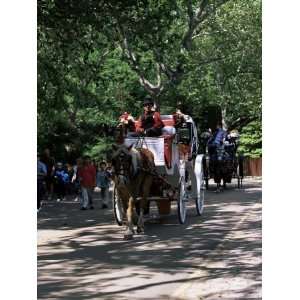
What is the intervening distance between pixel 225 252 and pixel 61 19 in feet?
22.5

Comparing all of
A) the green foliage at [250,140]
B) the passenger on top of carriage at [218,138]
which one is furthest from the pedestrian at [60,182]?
the green foliage at [250,140]

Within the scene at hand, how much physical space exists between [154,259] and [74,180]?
14161 millimetres

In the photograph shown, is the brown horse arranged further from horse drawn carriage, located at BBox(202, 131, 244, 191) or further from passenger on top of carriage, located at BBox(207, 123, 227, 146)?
passenger on top of carriage, located at BBox(207, 123, 227, 146)

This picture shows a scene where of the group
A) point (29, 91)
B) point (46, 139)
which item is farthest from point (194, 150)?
point (46, 139)

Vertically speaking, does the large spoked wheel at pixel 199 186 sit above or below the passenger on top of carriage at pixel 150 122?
below

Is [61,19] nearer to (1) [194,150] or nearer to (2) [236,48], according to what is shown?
(1) [194,150]

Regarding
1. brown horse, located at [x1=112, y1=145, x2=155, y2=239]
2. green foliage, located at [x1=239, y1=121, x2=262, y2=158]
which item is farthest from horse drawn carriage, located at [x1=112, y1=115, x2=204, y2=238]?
green foliage, located at [x1=239, y1=121, x2=262, y2=158]

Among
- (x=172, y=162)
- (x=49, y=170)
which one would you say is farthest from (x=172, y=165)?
(x=49, y=170)

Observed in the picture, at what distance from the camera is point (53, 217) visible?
1803cm

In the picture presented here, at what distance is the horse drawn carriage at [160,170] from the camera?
43.4 feet

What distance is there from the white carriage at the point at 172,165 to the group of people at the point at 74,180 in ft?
6.70

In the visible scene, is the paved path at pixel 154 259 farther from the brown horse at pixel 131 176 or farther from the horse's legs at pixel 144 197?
the brown horse at pixel 131 176

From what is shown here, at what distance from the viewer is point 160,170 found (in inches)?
583

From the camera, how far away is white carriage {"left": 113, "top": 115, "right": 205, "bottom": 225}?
48.2 ft
